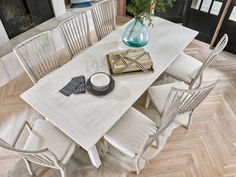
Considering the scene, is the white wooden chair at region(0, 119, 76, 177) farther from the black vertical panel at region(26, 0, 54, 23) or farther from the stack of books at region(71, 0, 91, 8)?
the stack of books at region(71, 0, 91, 8)

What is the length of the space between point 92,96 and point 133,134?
436 millimetres

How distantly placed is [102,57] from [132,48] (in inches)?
11.6

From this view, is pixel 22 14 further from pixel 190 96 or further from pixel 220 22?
pixel 220 22

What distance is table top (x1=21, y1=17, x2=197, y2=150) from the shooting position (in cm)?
138

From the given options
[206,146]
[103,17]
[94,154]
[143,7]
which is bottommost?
[206,146]

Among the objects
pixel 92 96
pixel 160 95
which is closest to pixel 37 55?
pixel 92 96

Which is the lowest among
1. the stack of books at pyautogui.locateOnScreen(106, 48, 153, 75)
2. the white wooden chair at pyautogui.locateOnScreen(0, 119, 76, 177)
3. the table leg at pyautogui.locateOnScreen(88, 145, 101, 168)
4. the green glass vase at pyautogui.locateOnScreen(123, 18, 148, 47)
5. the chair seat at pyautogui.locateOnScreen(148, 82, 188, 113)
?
the table leg at pyautogui.locateOnScreen(88, 145, 101, 168)

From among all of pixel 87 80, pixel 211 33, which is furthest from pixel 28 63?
pixel 211 33

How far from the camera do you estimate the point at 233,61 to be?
9.43 feet

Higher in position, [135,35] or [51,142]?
[135,35]

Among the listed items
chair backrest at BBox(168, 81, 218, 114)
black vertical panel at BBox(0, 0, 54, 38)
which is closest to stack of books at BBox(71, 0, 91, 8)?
black vertical panel at BBox(0, 0, 54, 38)

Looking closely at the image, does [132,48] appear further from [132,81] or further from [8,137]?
[8,137]

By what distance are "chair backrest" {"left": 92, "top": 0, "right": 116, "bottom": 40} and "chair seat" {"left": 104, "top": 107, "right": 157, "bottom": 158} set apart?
3.47ft

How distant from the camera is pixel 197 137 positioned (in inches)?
81.5
